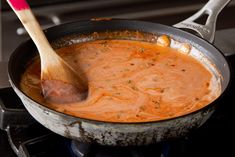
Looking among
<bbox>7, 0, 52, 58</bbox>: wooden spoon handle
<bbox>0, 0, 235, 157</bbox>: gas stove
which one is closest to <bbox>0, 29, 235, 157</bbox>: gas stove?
<bbox>0, 0, 235, 157</bbox>: gas stove

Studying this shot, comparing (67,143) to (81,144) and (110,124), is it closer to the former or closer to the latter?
(81,144)

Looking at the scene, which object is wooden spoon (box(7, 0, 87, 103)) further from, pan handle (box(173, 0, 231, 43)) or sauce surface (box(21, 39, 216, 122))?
pan handle (box(173, 0, 231, 43))

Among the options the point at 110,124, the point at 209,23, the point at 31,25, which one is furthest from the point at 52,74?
the point at 209,23

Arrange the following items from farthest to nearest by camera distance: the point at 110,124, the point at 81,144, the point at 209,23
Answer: the point at 209,23 → the point at 81,144 → the point at 110,124

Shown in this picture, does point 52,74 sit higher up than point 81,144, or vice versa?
point 52,74

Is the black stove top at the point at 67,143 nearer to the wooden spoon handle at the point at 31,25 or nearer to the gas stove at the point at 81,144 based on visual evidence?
the gas stove at the point at 81,144

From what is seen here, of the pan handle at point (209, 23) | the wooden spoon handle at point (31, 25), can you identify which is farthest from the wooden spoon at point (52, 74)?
the pan handle at point (209, 23)

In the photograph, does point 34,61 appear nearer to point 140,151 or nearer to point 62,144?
point 62,144

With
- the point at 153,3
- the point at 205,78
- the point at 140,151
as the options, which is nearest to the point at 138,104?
the point at 140,151
